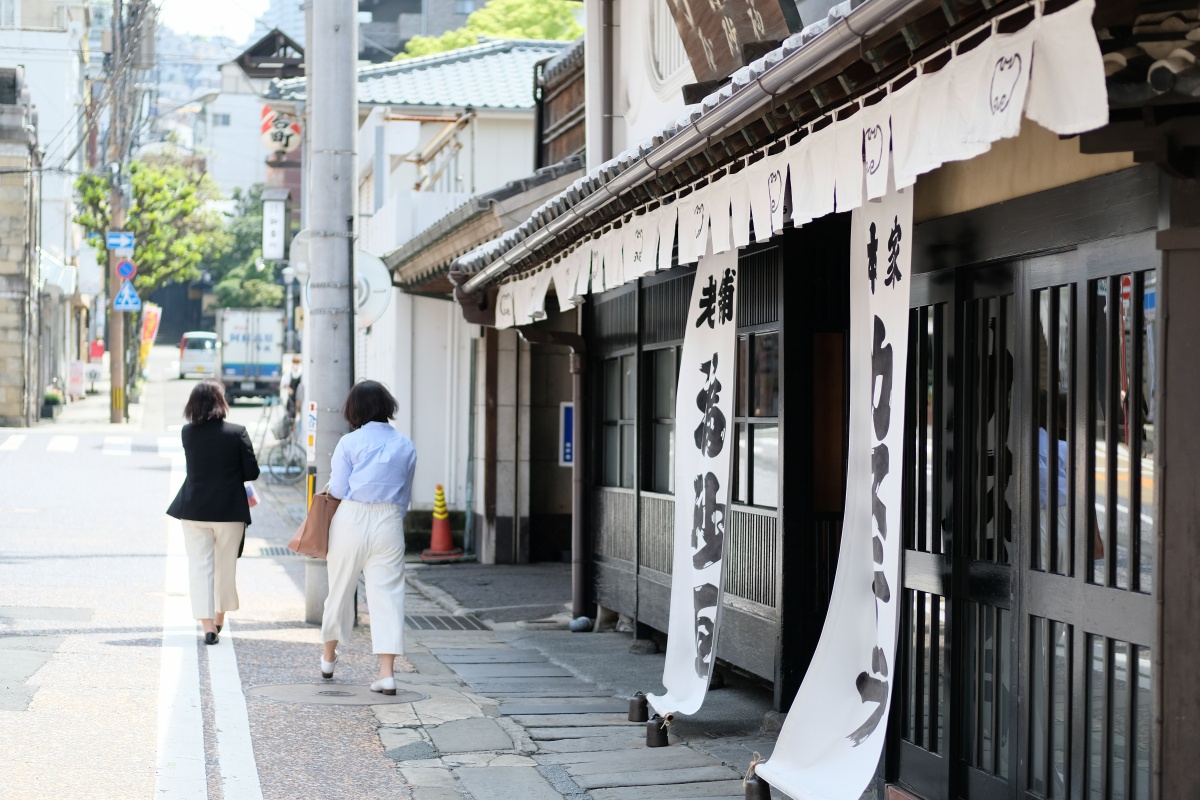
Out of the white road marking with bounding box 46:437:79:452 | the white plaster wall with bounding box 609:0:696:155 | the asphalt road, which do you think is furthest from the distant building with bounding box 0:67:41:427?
the white plaster wall with bounding box 609:0:696:155

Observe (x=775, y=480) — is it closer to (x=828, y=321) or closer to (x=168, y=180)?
(x=828, y=321)

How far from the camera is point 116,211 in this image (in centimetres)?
4031

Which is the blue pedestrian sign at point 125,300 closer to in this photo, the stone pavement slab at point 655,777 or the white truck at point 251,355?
the white truck at point 251,355

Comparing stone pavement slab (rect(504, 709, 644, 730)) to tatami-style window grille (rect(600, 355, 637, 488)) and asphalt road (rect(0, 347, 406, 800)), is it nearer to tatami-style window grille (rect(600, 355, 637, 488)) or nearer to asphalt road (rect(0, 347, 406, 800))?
asphalt road (rect(0, 347, 406, 800))

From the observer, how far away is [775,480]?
8.66 metres

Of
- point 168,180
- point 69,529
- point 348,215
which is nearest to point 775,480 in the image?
point 348,215

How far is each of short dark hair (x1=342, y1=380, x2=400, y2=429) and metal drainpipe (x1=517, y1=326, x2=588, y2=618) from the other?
3287mm

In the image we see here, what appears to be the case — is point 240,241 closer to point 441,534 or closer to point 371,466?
point 441,534

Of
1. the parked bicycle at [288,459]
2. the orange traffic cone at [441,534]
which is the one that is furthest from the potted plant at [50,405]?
the orange traffic cone at [441,534]

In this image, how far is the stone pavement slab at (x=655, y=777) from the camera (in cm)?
716

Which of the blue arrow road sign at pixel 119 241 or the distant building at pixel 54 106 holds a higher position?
the distant building at pixel 54 106

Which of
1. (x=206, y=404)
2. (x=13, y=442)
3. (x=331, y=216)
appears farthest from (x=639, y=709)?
(x=13, y=442)

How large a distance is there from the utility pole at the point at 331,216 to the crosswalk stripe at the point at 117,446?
56.6 feet

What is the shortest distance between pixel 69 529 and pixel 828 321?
13.1m
